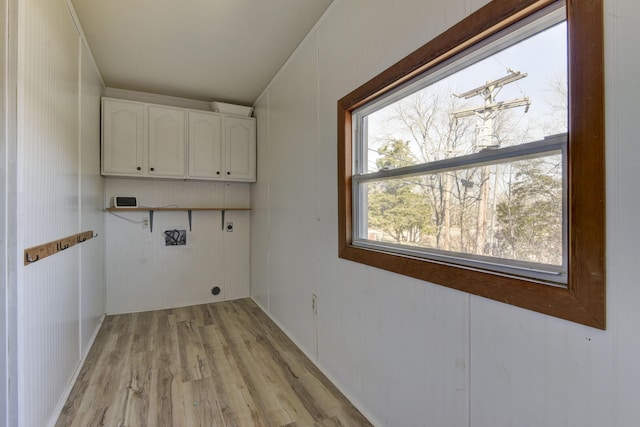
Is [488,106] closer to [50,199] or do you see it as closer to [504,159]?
[504,159]

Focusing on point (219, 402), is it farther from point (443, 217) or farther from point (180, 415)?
point (443, 217)

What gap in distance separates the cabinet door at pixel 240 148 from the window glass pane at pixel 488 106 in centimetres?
243

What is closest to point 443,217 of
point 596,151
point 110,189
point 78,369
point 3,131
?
point 596,151

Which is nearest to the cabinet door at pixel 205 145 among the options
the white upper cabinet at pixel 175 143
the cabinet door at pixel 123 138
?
the white upper cabinet at pixel 175 143

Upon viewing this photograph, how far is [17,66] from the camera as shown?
1217mm

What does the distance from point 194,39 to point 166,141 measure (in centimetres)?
134

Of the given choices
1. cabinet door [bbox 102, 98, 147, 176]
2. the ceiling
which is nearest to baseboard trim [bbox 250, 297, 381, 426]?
cabinet door [bbox 102, 98, 147, 176]

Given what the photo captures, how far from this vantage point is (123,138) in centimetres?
314

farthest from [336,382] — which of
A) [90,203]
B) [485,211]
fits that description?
[90,203]

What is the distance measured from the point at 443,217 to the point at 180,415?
1.85 metres

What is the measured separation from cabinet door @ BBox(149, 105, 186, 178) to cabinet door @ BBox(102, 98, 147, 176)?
97 mm

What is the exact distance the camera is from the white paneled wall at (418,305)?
0.72 metres

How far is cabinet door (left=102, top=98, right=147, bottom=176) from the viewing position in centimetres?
306

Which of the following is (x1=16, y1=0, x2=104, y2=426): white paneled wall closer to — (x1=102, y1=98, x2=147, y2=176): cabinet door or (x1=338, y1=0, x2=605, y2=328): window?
(x1=102, y1=98, x2=147, y2=176): cabinet door
